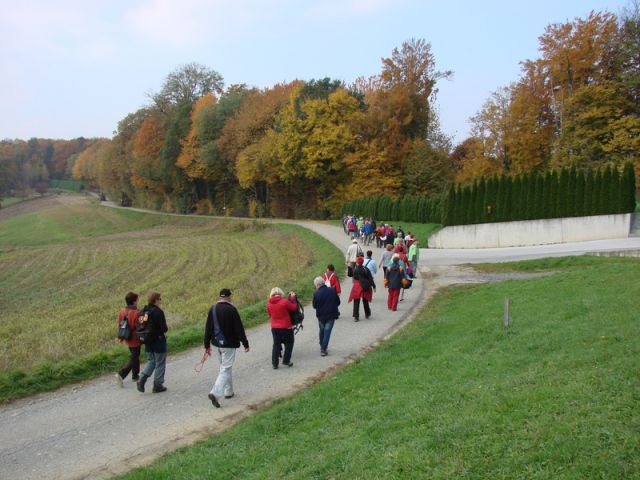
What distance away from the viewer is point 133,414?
748cm

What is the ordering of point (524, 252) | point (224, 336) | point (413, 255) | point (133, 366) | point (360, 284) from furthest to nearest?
point (524, 252)
point (413, 255)
point (360, 284)
point (133, 366)
point (224, 336)

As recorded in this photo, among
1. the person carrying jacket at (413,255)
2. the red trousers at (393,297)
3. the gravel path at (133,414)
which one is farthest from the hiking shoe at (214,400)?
the person carrying jacket at (413,255)

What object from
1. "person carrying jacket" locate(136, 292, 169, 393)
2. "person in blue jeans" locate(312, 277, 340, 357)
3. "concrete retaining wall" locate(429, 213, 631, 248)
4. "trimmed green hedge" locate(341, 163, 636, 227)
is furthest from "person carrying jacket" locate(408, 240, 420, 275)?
"trimmed green hedge" locate(341, 163, 636, 227)

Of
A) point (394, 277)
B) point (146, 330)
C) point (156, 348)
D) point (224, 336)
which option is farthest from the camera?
point (394, 277)

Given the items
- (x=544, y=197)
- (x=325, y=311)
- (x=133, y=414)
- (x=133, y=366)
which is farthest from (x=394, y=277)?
(x=544, y=197)

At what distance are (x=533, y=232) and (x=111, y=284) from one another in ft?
70.0

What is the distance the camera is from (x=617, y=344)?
6.68 meters

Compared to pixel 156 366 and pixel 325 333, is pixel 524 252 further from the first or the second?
pixel 156 366

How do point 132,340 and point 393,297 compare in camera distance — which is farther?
point 393,297

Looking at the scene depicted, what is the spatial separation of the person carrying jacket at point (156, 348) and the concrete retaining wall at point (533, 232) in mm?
22491

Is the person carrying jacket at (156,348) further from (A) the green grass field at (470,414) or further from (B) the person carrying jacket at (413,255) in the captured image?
(B) the person carrying jacket at (413,255)

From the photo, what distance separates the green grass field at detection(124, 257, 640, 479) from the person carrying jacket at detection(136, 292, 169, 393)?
212cm

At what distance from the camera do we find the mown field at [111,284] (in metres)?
10.2

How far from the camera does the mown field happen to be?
10.2 metres
